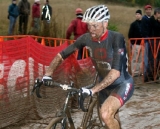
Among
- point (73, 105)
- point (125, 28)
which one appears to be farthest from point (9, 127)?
point (125, 28)

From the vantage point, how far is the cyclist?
5406 millimetres

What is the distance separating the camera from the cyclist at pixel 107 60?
5.41 m

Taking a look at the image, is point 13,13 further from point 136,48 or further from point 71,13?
point 71,13

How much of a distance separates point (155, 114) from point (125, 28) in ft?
81.3

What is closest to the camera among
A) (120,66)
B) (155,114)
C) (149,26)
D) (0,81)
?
(120,66)

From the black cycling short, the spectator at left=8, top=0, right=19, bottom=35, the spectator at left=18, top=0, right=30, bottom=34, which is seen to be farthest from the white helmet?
the spectator at left=8, top=0, right=19, bottom=35

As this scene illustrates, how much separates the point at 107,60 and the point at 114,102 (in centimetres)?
53

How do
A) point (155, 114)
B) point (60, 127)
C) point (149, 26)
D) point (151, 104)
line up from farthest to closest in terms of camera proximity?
point (149, 26)
point (151, 104)
point (155, 114)
point (60, 127)

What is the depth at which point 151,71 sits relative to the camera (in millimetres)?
13023

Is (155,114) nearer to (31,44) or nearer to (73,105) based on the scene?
(73,105)

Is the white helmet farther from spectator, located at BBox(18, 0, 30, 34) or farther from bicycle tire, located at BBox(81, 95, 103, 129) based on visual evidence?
spectator, located at BBox(18, 0, 30, 34)

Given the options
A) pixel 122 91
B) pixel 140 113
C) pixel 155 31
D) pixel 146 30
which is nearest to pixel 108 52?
pixel 122 91

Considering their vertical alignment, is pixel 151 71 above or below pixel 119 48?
below

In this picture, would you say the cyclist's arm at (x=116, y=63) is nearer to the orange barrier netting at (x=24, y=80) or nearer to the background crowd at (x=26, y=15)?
the orange barrier netting at (x=24, y=80)
